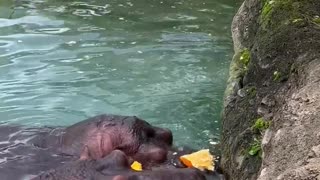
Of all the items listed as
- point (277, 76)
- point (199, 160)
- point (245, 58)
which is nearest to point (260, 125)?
point (277, 76)

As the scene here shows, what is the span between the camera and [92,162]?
3857 mm

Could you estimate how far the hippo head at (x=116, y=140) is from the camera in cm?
416

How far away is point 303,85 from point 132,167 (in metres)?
1.26

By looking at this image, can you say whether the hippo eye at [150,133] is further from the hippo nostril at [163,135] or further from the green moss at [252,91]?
the green moss at [252,91]

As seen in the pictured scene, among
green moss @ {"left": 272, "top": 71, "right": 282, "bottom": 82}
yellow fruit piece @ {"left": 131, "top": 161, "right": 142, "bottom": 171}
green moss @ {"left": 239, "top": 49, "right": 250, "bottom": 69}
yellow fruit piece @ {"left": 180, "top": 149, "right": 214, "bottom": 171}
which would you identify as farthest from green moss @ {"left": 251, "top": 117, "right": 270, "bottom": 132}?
green moss @ {"left": 239, "top": 49, "right": 250, "bottom": 69}

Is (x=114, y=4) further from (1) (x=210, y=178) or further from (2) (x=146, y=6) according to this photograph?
(1) (x=210, y=178)

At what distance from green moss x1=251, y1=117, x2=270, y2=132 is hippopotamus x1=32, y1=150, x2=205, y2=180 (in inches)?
16.9

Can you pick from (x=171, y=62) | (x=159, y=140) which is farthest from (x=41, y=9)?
(x=159, y=140)

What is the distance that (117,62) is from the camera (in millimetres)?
7320

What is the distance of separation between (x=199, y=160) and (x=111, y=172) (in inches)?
27.2

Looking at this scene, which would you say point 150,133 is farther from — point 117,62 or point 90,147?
point 117,62

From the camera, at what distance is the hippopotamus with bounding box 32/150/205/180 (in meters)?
3.58

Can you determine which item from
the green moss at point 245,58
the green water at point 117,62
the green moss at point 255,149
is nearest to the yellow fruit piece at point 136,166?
the green moss at point 255,149

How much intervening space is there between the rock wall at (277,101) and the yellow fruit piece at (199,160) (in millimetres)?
134
